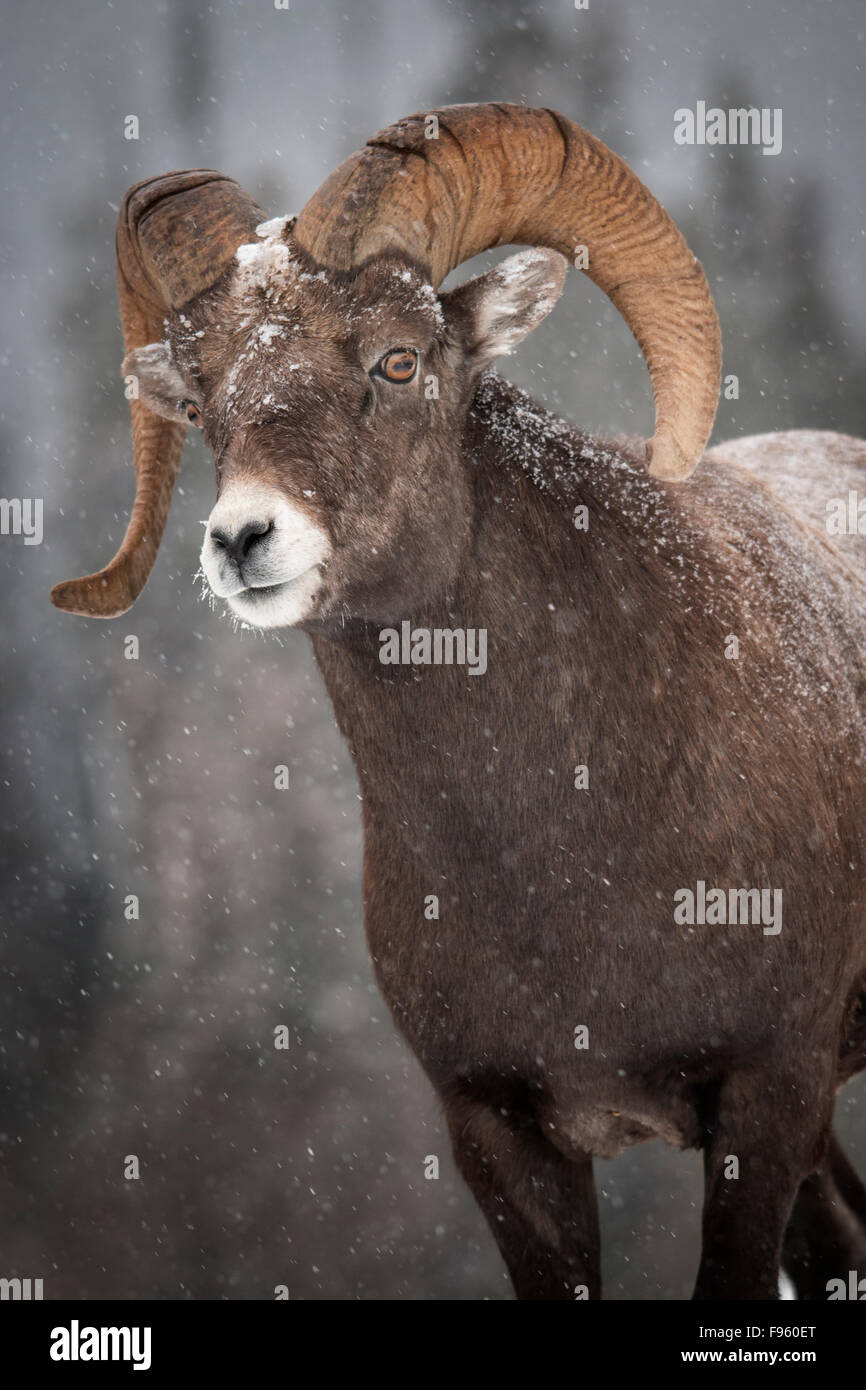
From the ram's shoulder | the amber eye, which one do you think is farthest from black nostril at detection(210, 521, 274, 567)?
the ram's shoulder

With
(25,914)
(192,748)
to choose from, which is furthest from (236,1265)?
(192,748)

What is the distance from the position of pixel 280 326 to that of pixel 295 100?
7063mm

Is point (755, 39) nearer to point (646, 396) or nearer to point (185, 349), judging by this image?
point (646, 396)

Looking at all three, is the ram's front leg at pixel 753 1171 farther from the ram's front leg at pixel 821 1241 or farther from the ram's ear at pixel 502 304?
the ram's ear at pixel 502 304

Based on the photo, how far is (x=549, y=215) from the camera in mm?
4031

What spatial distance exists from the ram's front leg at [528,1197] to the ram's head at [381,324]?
180cm

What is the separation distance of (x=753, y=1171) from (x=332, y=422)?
251 centimetres

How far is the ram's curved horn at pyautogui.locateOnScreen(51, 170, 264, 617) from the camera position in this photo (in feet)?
12.8

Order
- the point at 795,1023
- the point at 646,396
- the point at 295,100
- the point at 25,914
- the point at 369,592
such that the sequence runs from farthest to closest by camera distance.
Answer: the point at 646,396 < the point at 295,100 < the point at 25,914 < the point at 795,1023 < the point at 369,592

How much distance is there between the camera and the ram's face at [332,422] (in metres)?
3.34

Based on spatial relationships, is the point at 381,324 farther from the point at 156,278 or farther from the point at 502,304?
the point at 156,278

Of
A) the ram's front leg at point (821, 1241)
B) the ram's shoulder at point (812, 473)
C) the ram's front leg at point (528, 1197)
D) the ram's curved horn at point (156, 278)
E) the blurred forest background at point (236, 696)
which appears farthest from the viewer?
the blurred forest background at point (236, 696)

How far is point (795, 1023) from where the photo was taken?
3971mm

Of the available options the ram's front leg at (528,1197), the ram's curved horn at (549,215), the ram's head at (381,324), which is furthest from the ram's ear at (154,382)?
the ram's front leg at (528,1197)
